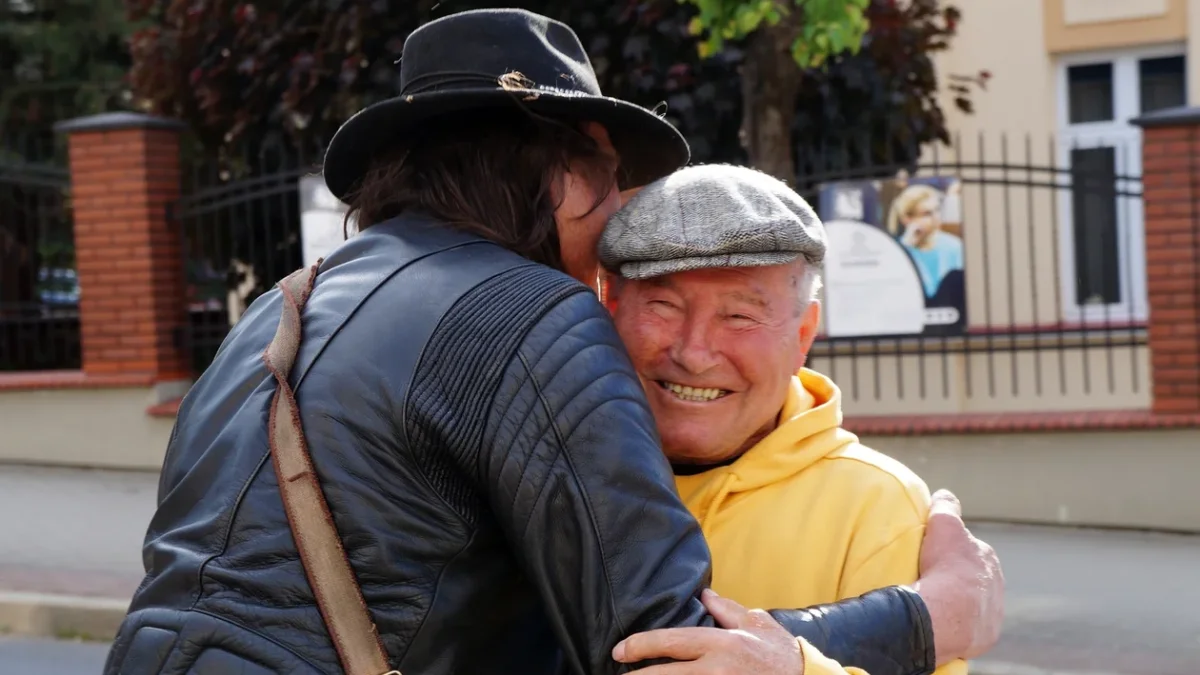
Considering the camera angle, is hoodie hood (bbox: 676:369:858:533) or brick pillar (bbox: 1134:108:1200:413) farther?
brick pillar (bbox: 1134:108:1200:413)

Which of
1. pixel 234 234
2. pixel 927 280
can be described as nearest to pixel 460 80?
pixel 927 280

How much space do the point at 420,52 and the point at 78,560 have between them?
21.9 ft

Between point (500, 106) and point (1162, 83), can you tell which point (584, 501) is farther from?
point (1162, 83)

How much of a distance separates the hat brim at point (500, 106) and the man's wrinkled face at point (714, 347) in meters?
0.19

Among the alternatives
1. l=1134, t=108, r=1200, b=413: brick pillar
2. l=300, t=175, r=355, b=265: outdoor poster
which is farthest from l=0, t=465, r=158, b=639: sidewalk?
l=1134, t=108, r=1200, b=413: brick pillar

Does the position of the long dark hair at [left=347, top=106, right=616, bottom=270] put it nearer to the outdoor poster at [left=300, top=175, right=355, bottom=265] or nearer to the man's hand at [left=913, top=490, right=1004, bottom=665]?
the man's hand at [left=913, top=490, right=1004, bottom=665]

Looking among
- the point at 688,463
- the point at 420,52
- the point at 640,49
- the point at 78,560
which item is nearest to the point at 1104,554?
the point at 640,49

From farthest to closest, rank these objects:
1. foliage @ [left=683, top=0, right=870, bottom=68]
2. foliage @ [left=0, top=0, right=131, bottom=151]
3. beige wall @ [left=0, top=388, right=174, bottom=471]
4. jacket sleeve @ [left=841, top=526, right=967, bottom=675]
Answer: foliage @ [left=0, top=0, right=131, bottom=151], beige wall @ [left=0, top=388, right=174, bottom=471], foliage @ [left=683, top=0, right=870, bottom=68], jacket sleeve @ [left=841, top=526, right=967, bottom=675]

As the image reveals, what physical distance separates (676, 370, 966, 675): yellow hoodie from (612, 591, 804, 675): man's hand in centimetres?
37

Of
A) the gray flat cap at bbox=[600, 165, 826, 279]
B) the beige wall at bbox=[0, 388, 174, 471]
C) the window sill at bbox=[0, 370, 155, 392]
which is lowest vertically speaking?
the beige wall at bbox=[0, 388, 174, 471]

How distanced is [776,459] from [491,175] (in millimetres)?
664

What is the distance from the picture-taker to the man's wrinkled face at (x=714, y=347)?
231 cm

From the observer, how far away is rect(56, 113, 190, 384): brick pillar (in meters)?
10.5

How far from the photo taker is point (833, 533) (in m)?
2.27
